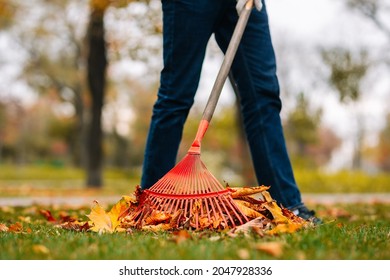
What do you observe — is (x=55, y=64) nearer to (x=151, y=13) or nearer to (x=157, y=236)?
(x=151, y=13)

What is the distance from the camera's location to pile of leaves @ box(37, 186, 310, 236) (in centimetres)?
252

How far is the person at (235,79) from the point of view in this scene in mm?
2986

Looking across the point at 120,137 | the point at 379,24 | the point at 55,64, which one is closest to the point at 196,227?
the point at 379,24

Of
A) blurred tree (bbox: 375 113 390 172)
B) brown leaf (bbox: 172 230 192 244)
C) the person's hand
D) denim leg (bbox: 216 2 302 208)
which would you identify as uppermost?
the person's hand

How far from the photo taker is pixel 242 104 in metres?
3.30

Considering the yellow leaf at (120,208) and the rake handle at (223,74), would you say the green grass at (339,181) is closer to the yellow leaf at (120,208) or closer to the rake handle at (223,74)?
the rake handle at (223,74)

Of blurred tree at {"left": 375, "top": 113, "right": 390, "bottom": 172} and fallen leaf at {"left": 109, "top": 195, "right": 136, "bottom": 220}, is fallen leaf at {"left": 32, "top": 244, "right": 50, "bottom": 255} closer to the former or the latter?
fallen leaf at {"left": 109, "top": 195, "right": 136, "bottom": 220}

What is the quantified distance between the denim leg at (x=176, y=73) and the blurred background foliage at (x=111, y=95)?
429cm

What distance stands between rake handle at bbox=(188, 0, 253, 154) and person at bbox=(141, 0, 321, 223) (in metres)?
0.07

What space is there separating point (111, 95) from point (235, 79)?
20349 mm

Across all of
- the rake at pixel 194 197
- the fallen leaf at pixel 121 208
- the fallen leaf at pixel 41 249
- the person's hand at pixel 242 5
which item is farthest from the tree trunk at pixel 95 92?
the fallen leaf at pixel 41 249

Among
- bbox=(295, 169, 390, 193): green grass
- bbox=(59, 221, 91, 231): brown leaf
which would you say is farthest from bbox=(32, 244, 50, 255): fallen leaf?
bbox=(295, 169, 390, 193): green grass

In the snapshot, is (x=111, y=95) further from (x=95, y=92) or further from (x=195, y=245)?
(x=195, y=245)
